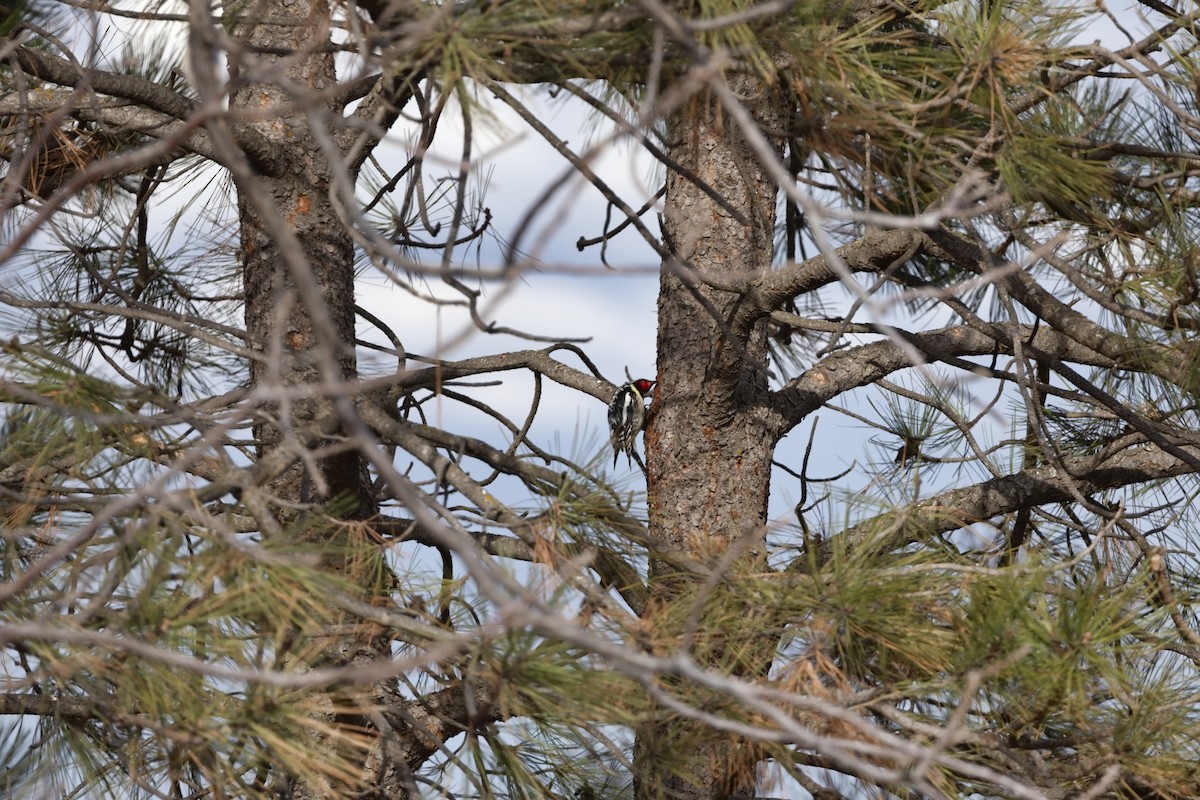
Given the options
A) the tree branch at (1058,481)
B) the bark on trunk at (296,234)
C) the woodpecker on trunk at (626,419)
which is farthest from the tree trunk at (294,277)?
the tree branch at (1058,481)

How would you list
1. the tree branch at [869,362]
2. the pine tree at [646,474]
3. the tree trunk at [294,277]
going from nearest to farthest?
the pine tree at [646,474], the tree trunk at [294,277], the tree branch at [869,362]

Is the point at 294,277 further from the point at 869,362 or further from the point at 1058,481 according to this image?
the point at 1058,481

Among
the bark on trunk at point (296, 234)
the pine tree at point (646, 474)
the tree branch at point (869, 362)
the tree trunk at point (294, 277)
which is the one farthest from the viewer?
the tree branch at point (869, 362)

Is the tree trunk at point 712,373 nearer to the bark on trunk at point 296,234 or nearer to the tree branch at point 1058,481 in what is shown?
the tree branch at point 1058,481

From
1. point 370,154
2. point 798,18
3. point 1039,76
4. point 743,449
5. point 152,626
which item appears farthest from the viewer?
point 370,154

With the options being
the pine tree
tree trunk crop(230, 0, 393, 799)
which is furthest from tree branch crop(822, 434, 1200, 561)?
tree trunk crop(230, 0, 393, 799)

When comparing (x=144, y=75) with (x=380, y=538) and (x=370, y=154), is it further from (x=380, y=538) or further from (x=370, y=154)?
(x=380, y=538)

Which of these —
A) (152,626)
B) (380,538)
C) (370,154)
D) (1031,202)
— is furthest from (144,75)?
(1031,202)

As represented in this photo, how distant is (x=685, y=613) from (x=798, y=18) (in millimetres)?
829

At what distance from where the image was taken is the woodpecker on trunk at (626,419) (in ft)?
8.60

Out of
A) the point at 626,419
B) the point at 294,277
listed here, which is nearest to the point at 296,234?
the point at 294,277

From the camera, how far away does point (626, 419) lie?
2.73 m

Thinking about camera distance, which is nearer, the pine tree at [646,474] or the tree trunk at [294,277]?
the pine tree at [646,474]

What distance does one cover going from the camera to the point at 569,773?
81.4 inches
